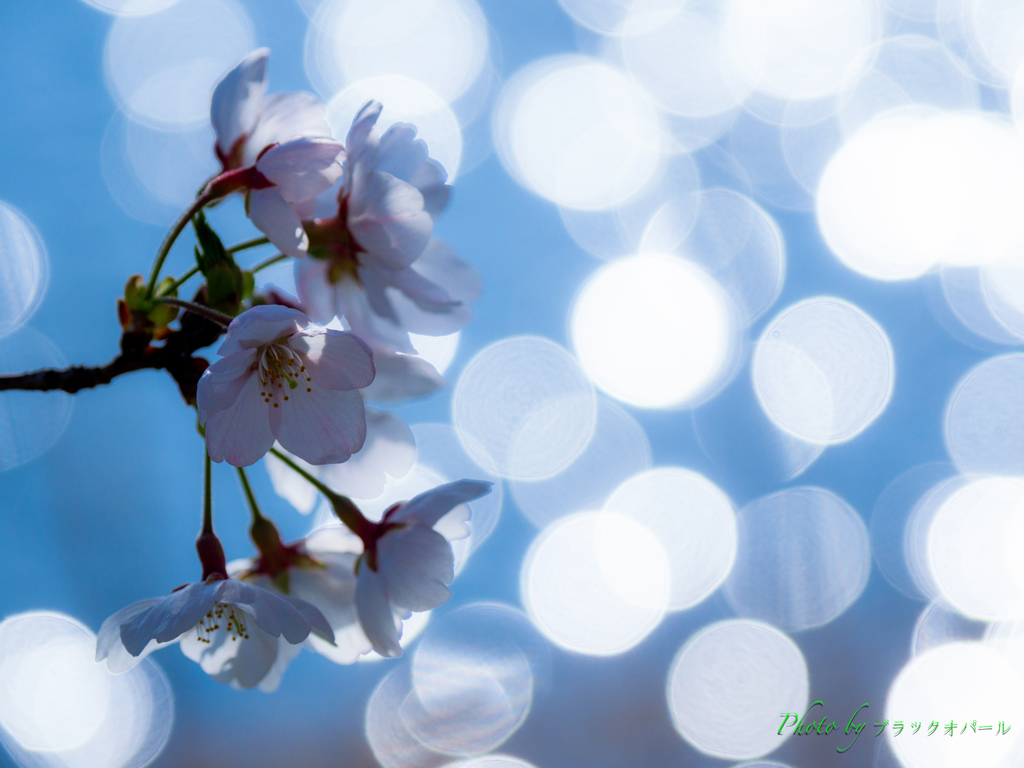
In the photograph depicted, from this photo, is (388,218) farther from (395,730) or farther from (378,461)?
(395,730)

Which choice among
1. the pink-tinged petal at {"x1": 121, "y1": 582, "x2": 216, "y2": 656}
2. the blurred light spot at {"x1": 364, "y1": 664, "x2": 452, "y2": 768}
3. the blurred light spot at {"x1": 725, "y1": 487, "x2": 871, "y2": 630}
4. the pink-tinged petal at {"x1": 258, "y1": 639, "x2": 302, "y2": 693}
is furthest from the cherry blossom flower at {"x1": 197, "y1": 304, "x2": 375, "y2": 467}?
the blurred light spot at {"x1": 725, "y1": 487, "x2": 871, "y2": 630}

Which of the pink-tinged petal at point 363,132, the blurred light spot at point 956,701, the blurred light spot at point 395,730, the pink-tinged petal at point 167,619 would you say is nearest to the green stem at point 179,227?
the pink-tinged petal at point 363,132

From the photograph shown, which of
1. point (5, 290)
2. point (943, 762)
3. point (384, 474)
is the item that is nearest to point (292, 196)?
point (384, 474)

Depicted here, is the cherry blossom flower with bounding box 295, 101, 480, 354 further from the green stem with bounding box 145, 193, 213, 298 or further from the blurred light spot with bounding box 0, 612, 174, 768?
the blurred light spot with bounding box 0, 612, 174, 768

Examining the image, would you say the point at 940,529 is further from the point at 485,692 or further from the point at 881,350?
the point at 485,692

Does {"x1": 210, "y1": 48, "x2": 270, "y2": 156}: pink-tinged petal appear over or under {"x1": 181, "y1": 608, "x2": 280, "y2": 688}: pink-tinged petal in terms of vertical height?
over

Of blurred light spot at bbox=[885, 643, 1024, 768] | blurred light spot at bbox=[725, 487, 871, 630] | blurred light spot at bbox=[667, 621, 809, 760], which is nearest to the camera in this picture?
blurred light spot at bbox=[885, 643, 1024, 768]

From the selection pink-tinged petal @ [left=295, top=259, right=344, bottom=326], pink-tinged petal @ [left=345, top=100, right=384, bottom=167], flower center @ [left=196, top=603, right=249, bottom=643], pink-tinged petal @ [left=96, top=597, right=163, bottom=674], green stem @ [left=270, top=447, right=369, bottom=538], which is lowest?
flower center @ [left=196, top=603, right=249, bottom=643]
